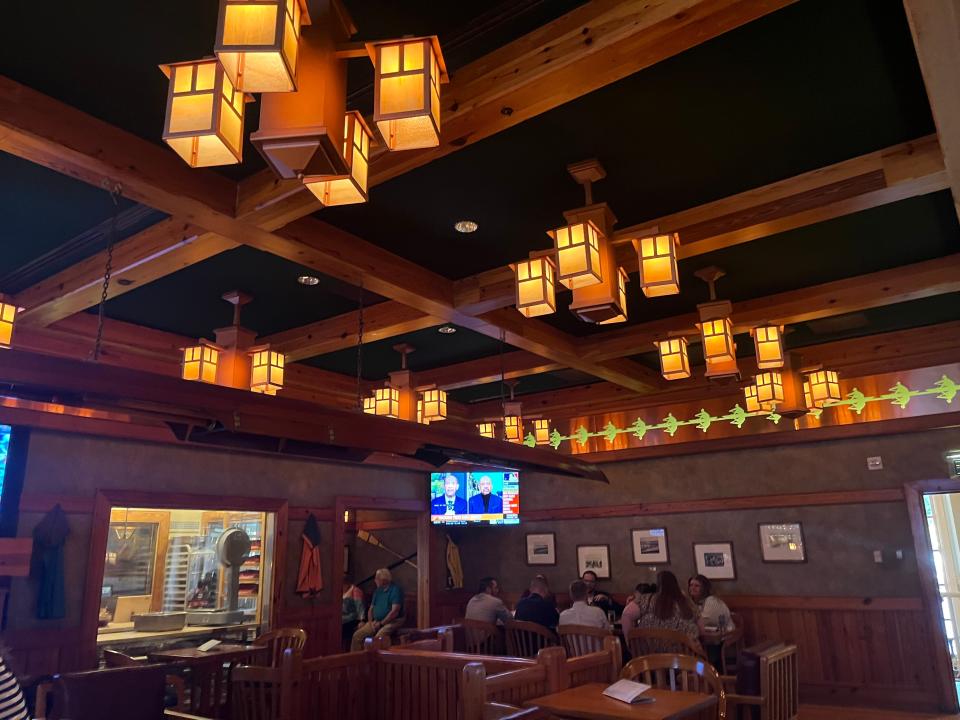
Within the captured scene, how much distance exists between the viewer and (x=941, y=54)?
2.30m

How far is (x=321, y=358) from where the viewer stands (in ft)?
24.2

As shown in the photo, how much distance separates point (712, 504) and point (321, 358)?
471 cm

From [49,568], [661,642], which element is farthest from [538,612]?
[49,568]

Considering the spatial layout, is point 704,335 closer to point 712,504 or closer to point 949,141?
point 949,141

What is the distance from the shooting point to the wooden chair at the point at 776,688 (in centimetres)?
411

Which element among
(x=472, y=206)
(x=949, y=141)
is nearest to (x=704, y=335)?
(x=472, y=206)

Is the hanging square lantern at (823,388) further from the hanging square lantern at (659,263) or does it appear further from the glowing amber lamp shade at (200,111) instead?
the glowing amber lamp shade at (200,111)

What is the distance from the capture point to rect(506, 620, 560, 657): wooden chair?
19.4ft

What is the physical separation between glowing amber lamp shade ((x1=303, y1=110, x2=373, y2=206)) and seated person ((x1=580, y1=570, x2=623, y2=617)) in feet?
19.5

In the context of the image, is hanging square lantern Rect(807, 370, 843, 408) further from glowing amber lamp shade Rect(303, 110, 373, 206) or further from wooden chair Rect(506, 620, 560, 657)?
glowing amber lamp shade Rect(303, 110, 373, 206)

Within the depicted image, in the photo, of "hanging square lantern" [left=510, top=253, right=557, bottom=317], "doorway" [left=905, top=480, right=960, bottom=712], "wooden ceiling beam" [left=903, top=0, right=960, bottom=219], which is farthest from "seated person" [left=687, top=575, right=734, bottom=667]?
"wooden ceiling beam" [left=903, top=0, right=960, bottom=219]

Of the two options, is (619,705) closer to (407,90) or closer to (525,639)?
(525,639)

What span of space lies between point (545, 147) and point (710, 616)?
486 cm

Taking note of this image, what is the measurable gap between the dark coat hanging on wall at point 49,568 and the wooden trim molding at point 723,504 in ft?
18.0
